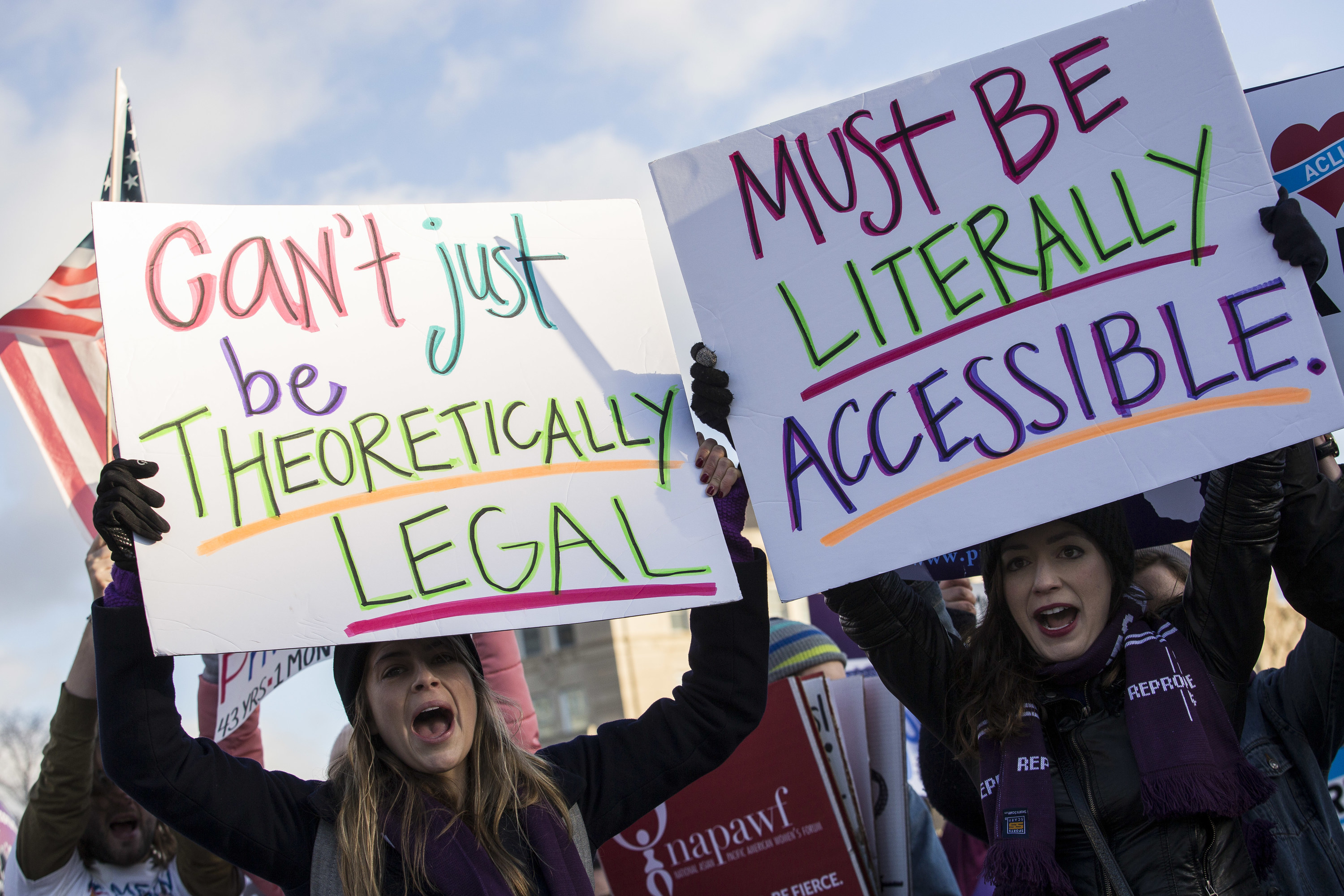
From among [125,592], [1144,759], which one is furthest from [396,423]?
[1144,759]

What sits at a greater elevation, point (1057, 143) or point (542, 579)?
point (1057, 143)

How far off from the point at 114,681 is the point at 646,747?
44.1 inches

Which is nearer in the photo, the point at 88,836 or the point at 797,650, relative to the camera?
the point at 88,836

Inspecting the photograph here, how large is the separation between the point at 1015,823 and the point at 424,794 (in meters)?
1.24

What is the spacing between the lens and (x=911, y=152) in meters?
2.54

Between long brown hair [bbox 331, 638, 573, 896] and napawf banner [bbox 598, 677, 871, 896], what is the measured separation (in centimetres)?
72

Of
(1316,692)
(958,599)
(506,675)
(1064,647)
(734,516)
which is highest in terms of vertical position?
(734,516)

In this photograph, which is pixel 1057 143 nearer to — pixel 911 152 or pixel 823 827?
pixel 911 152

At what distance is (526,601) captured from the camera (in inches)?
91.8

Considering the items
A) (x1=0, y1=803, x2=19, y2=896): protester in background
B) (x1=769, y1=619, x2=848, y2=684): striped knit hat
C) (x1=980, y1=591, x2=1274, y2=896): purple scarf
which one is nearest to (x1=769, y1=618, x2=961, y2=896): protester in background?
(x1=769, y1=619, x2=848, y2=684): striped knit hat

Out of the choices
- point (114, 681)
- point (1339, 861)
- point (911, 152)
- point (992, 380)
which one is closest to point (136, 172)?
point (114, 681)

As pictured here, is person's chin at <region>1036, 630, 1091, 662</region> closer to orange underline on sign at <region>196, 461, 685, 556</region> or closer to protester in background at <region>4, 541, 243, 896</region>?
orange underline on sign at <region>196, 461, 685, 556</region>

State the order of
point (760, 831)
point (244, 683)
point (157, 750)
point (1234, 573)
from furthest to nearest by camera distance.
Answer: point (244, 683) < point (760, 831) < point (1234, 573) < point (157, 750)

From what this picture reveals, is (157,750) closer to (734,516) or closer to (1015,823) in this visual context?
(734,516)
